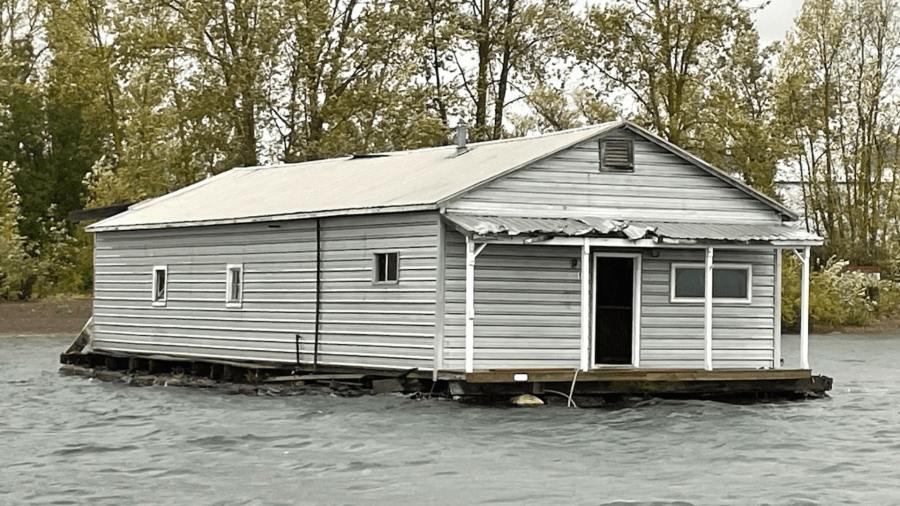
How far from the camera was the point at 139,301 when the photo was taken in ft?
110

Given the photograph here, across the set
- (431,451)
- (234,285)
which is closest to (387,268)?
(234,285)

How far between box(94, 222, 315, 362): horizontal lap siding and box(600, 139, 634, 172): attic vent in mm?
5599

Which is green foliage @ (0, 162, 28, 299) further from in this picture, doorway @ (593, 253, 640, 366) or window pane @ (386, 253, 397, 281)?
doorway @ (593, 253, 640, 366)

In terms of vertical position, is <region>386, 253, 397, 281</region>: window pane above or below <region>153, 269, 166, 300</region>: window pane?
above

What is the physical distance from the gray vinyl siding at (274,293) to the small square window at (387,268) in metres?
0.12

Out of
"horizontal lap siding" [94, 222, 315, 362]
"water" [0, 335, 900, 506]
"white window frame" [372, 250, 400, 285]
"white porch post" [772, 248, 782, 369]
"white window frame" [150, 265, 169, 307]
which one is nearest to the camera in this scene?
"water" [0, 335, 900, 506]

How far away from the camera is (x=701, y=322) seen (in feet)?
91.9

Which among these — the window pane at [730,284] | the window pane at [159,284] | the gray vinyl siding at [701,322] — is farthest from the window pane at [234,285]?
the window pane at [730,284]

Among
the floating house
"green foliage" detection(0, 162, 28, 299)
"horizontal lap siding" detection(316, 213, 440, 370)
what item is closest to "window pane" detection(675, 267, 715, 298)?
the floating house

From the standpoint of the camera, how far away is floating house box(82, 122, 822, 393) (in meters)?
25.9

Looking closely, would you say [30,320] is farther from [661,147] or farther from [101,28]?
[661,147]

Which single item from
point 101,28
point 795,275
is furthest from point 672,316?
point 101,28

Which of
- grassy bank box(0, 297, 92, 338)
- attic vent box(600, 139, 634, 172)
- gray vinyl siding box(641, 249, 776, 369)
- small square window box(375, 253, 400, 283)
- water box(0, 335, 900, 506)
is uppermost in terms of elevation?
attic vent box(600, 139, 634, 172)

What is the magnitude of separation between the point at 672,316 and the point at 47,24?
119ft
